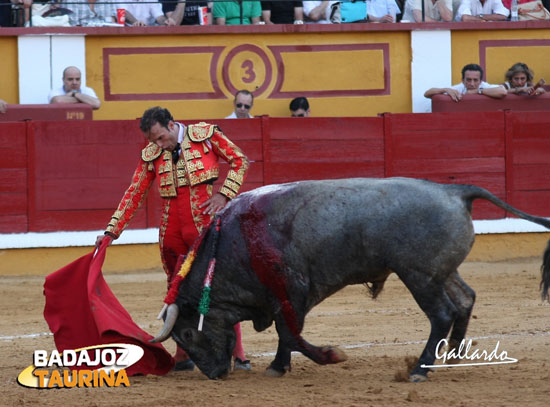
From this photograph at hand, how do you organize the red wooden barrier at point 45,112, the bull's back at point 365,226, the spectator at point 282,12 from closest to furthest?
the bull's back at point 365,226
the red wooden barrier at point 45,112
the spectator at point 282,12

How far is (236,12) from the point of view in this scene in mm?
9414

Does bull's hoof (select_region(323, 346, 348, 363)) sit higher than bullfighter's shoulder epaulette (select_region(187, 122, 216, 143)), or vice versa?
bullfighter's shoulder epaulette (select_region(187, 122, 216, 143))

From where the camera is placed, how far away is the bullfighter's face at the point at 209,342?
450 cm

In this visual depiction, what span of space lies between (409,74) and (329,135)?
4.02 feet

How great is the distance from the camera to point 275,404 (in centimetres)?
387

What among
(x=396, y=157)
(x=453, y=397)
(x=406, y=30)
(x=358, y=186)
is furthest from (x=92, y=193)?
(x=453, y=397)

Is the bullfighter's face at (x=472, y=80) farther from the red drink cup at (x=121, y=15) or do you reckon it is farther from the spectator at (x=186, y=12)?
the red drink cup at (x=121, y=15)

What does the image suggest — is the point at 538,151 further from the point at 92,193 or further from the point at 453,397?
the point at 453,397

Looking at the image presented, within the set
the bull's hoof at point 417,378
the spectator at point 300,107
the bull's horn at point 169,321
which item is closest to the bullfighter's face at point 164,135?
the bull's horn at point 169,321

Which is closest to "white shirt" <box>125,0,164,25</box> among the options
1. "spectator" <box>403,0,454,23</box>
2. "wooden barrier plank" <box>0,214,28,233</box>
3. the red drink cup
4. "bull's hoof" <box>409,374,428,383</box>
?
the red drink cup

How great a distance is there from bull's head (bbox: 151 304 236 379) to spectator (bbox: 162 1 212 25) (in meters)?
5.26

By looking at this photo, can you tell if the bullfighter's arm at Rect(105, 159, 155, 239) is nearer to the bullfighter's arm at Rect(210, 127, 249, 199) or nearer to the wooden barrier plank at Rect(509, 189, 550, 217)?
the bullfighter's arm at Rect(210, 127, 249, 199)

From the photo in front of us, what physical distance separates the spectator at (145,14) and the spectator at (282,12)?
0.87m

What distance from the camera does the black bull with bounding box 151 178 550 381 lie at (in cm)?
421
